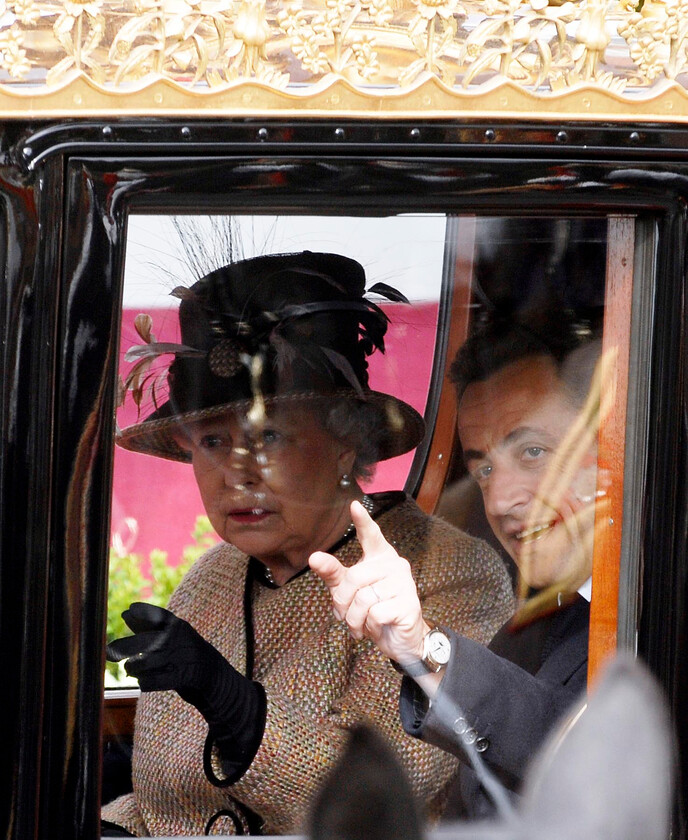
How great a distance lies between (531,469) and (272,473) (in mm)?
369

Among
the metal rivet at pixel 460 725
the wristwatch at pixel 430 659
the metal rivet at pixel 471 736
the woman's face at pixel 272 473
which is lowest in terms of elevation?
the metal rivet at pixel 471 736

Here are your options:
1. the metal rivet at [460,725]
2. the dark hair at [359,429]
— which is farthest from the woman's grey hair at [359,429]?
the metal rivet at [460,725]

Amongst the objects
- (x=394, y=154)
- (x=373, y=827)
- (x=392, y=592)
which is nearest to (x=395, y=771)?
(x=373, y=827)

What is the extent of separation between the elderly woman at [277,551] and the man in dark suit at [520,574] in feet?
0.18

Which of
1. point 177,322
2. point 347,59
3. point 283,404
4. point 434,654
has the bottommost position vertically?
point 434,654

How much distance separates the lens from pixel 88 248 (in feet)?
4.08

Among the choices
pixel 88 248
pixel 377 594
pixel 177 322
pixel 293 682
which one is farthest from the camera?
pixel 293 682

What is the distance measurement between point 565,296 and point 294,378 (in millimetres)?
391

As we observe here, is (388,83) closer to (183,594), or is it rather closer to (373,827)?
(183,594)

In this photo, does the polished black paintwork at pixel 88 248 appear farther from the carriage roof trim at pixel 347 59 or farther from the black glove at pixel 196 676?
the black glove at pixel 196 676

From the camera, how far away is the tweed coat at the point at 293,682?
4.88ft

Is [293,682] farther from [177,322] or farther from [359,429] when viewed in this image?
[177,322]

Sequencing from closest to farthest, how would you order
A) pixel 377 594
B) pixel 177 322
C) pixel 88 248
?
pixel 88 248
pixel 377 594
pixel 177 322

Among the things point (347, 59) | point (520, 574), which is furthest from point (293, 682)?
point (347, 59)
